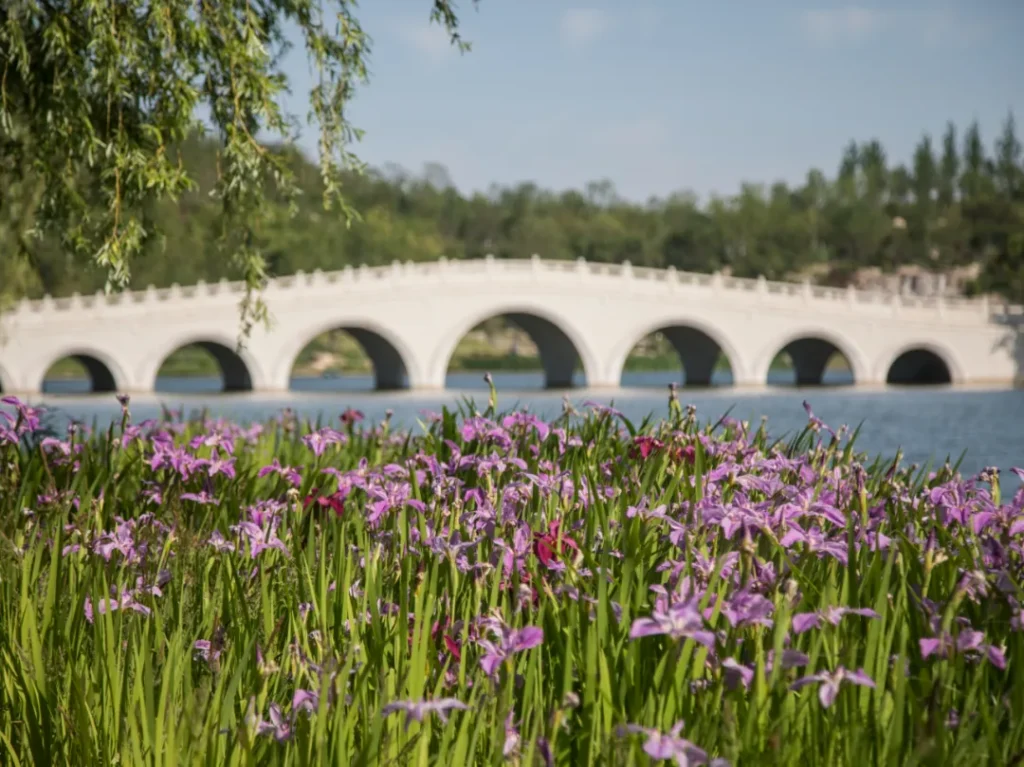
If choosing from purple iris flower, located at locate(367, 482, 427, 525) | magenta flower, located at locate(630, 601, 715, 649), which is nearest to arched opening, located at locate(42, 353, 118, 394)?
purple iris flower, located at locate(367, 482, 427, 525)

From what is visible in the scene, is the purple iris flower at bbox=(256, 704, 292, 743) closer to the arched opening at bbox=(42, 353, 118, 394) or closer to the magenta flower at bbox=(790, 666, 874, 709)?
the magenta flower at bbox=(790, 666, 874, 709)

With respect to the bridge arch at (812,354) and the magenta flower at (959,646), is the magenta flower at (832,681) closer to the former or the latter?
the magenta flower at (959,646)

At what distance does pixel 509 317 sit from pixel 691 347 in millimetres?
8302

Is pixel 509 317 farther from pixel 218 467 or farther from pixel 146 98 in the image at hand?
pixel 218 467

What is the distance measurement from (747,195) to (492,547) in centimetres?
10112

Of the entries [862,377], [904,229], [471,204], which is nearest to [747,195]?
[904,229]

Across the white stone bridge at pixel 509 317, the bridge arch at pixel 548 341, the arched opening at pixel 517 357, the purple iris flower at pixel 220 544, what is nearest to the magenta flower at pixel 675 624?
the purple iris flower at pixel 220 544

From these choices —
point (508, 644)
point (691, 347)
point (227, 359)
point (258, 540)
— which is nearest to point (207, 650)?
point (258, 540)

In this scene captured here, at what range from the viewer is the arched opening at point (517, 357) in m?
48.2

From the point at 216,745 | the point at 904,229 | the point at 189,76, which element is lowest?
the point at 216,745

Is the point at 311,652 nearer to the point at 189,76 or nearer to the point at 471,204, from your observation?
the point at 189,76

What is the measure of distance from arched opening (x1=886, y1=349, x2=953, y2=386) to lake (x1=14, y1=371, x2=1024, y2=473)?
331 inches

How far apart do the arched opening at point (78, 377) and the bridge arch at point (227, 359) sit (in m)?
2.40

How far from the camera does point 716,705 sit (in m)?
2.07
